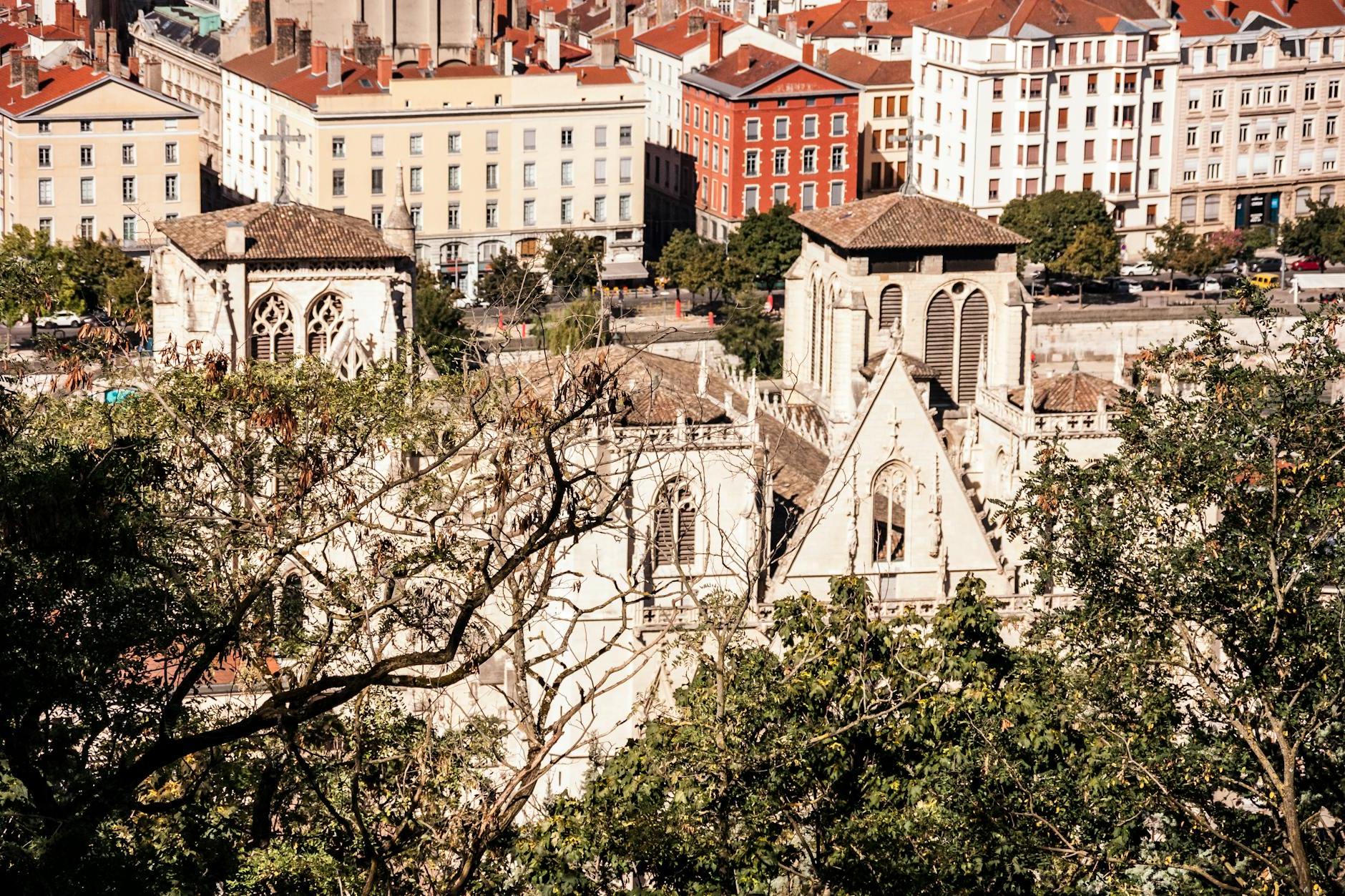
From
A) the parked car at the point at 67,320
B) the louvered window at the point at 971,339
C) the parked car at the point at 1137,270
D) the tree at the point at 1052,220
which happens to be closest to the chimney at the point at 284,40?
the parked car at the point at 67,320

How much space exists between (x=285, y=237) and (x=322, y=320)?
7.27 feet

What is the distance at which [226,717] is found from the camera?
3653 centimetres

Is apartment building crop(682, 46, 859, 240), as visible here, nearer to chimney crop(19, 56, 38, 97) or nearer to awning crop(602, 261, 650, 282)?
awning crop(602, 261, 650, 282)

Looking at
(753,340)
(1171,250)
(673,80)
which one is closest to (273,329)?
(753,340)

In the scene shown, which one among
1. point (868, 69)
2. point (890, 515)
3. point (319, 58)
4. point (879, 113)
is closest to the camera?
point (890, 515)

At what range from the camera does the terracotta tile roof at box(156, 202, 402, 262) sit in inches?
2625

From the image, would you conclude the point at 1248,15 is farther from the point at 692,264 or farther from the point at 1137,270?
the point at 692,264

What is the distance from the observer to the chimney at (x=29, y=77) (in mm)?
124688

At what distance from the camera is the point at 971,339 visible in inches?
2544

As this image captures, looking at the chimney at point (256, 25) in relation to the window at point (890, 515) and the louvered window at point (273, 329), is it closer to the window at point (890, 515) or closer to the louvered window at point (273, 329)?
the louvered window at point (273, 329)

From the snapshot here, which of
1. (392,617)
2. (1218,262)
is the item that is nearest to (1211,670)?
(392,617)

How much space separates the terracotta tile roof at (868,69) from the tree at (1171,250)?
17191mm

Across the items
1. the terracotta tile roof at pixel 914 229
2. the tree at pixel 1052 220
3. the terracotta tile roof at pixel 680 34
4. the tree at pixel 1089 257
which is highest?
the terracotta tile roof at pixel 680 34

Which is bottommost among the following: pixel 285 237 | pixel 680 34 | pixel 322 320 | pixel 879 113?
pixel 322 320
